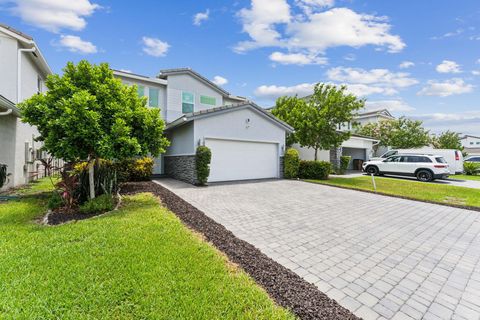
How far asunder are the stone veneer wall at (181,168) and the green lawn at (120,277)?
21.9 ft

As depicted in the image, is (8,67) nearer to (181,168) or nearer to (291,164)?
(181,168)

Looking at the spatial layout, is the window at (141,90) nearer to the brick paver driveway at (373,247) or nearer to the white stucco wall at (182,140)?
the white stucco wall at (182,140)

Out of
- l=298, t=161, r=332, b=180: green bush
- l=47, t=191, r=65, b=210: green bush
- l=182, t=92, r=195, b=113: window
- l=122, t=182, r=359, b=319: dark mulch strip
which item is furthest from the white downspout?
l=298, t=161, r=332, b=180: green bush

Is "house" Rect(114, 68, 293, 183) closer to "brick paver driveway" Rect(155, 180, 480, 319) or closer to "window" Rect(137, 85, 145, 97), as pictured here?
"window" Rect(137, 85, 145, 97)

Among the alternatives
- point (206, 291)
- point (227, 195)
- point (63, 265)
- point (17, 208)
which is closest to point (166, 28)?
point (227, 195)

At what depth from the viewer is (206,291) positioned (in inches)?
105

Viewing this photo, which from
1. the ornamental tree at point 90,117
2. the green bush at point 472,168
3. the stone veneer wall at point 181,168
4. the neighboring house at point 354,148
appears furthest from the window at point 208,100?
the green bush at point 472,168

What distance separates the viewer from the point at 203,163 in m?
10.8

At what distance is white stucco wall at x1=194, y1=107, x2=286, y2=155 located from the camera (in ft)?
37.5

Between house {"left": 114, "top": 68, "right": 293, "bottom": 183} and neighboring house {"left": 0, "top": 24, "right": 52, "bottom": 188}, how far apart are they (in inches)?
176

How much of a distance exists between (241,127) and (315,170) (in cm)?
589

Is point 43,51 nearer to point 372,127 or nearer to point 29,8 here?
point 29,8

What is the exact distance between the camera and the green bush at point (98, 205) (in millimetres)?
6008

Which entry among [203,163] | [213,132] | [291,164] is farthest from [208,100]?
[291,164]
